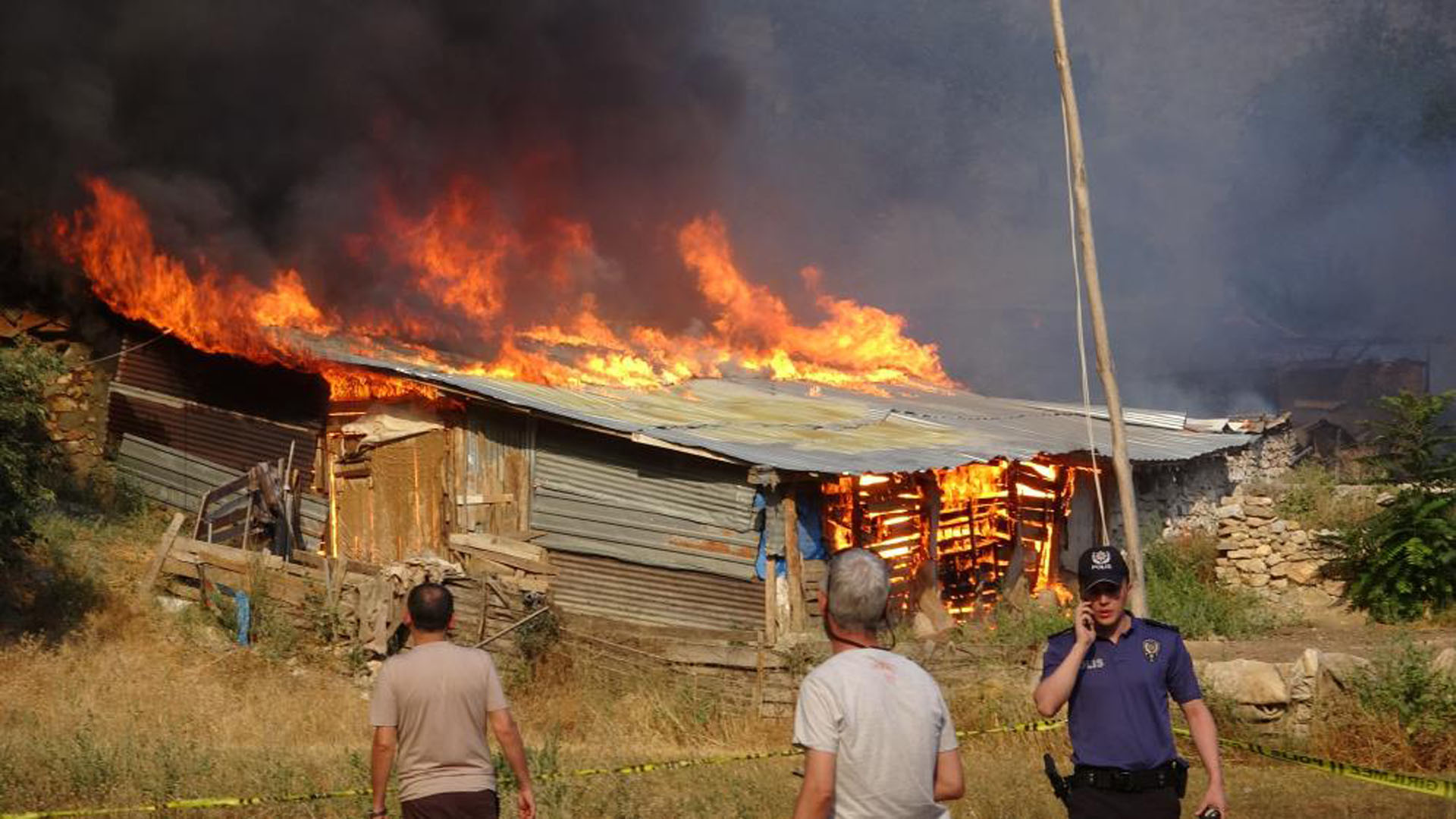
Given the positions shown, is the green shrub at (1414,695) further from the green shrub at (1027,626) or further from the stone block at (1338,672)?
the green shrub at (1027,626)

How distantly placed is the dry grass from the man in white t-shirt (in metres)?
2.34

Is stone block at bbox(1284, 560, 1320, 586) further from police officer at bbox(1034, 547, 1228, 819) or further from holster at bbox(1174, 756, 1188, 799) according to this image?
holster at bbox(1174, 756, 1188, 799)

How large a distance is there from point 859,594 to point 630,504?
11.3 metres

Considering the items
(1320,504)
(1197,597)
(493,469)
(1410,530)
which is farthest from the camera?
(1320,504)

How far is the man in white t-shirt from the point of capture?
3826 millimetres

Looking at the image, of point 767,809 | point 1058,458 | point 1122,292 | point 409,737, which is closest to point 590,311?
point 1058,458

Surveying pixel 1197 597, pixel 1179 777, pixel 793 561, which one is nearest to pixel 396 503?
pixel 793 561

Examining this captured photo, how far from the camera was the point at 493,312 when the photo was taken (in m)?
21.8

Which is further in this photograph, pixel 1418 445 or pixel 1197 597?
pixel 1197 597

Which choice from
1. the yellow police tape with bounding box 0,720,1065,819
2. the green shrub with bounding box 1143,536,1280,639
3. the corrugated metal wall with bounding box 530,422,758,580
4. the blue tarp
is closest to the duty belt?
the yellow police tape with bounding box 0,720,1065,819

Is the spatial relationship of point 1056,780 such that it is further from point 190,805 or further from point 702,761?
point 702,761

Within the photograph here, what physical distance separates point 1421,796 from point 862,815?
245 inches

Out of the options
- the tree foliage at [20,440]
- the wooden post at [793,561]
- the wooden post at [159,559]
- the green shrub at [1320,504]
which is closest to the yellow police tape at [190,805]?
the tree foliage at [20,440]

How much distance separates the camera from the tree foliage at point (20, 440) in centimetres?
1243
